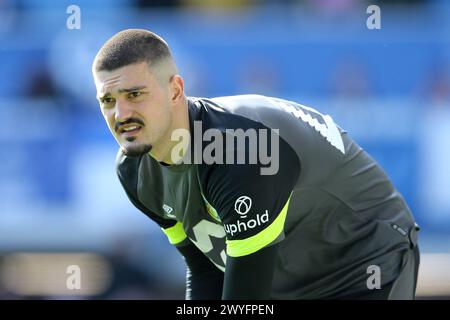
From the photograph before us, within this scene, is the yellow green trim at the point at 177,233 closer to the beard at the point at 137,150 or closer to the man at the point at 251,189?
the man at the point at 251,189

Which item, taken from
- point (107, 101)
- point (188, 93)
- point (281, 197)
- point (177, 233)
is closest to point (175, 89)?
point (107, 101)

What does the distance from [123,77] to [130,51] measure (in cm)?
12

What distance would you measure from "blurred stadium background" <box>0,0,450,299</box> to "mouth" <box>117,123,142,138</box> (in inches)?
167

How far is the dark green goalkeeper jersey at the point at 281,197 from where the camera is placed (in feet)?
12.6

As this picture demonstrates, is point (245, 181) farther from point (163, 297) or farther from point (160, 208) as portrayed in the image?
point (163, 297)

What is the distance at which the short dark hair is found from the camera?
391 cm

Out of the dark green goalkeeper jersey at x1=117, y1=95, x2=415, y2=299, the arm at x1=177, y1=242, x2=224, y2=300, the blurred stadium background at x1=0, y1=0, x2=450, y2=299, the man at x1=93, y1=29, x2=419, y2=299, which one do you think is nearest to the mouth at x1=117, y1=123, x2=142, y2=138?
the man at x1=93, y1=29, x2=419, y2=299

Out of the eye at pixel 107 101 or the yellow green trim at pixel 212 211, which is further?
the yellow green trim at pixel 212 211

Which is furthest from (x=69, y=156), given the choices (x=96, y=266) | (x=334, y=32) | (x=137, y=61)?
(x=137, y=61)

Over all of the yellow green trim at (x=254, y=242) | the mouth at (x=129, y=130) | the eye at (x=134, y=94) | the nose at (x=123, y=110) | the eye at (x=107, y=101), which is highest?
the eye at (x=134, y=94)

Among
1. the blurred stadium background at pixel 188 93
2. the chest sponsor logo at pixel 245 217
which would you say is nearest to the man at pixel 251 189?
the chest sponsor logo at pixel 245 217

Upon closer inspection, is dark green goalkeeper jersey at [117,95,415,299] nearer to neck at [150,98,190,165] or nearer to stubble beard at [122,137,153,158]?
neck at [150,98,190,165]

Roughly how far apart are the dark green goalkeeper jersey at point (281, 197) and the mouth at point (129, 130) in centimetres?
23

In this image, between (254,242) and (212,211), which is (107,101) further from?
(254,242)
